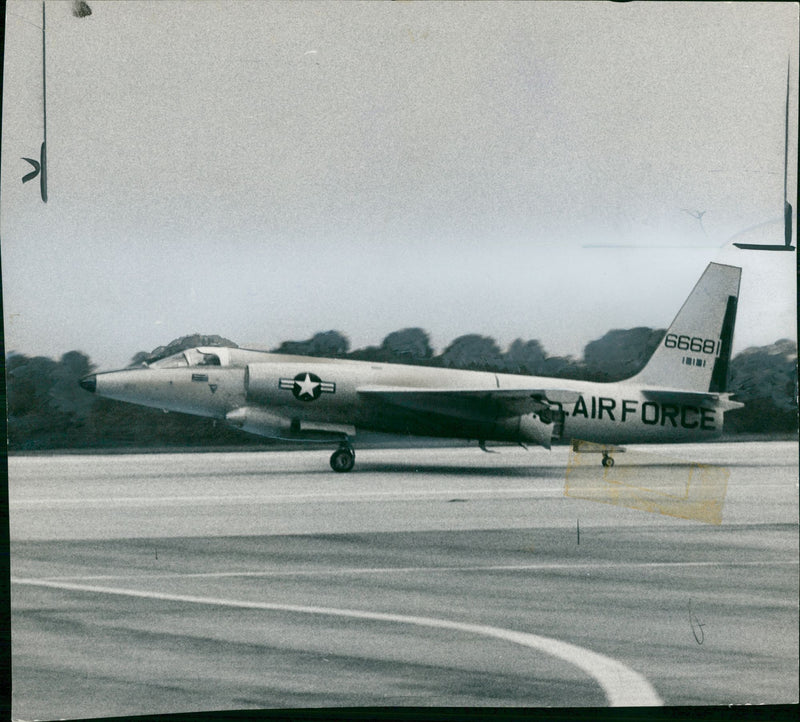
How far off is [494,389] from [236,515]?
5.41 ft

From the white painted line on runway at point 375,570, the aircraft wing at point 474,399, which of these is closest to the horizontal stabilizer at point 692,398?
the aircraft wing at point 474,399

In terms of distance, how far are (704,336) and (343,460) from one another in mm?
2090

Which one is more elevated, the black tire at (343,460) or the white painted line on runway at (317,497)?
the black tire at (343,460)

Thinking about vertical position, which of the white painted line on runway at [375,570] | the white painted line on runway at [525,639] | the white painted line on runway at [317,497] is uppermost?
the white painted line on runway at [317,497]

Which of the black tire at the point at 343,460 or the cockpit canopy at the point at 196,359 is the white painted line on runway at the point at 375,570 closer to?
the black tire at the point at 343,460

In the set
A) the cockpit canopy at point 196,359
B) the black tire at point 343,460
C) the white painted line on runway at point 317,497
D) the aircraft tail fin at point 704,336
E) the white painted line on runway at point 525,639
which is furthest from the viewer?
the black tire at point 343,460

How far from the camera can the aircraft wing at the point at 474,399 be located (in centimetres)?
473

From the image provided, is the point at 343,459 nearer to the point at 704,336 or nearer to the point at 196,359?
the point at 196,359

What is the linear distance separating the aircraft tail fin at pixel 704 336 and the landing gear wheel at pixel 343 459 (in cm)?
162

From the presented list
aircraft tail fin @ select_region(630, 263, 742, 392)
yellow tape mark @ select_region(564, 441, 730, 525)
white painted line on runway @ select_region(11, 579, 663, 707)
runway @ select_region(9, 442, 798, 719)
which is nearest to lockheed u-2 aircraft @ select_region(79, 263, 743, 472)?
aircraft tail fin @ select_region(630, 263, 742, 392)

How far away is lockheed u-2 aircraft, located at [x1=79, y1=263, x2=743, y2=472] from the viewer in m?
4.17

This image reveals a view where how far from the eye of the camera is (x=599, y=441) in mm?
4754

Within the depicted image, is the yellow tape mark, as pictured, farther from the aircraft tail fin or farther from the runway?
the aircraft tail fin

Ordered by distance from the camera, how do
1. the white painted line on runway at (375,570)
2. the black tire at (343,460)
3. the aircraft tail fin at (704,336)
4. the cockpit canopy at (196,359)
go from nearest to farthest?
1. the aircraft tail fin at (704,336)
2. the cockpit canopy at (196,359)
3. the white painted line on runway at (375,570)
4. the black tire at (343,460)
